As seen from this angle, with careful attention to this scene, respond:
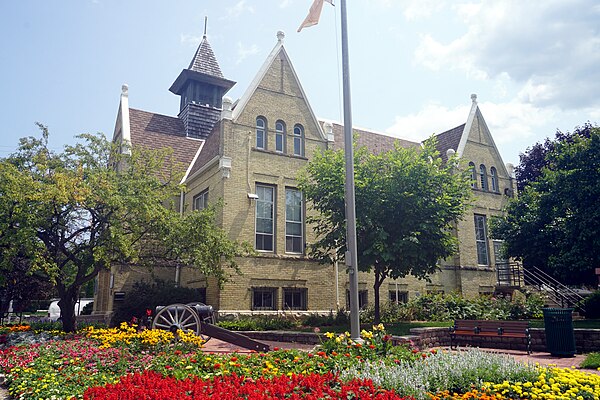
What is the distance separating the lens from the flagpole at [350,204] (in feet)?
37.5

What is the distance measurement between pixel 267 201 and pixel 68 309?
1074 centimetres

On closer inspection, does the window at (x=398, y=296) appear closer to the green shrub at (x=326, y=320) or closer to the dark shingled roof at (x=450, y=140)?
the green shrub at (x=326, y=320)

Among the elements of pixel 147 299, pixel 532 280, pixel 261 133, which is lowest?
pixel 147 299

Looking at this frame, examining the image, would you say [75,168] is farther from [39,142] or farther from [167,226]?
[167,226]

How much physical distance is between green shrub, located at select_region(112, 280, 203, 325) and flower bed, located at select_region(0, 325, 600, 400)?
972cm

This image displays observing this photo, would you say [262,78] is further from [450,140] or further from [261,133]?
[450,140]

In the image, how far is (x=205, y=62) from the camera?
36.2m

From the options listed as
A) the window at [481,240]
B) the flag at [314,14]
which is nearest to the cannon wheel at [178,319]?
the flag at [314,14]

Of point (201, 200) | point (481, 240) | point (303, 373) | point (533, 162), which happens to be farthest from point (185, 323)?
point (533, 162)

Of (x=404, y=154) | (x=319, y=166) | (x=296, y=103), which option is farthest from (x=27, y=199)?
(x=296, y=103)

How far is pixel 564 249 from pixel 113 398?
19369 mm

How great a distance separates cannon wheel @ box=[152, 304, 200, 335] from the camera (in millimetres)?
14148

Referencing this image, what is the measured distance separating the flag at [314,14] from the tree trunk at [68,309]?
11881 mm

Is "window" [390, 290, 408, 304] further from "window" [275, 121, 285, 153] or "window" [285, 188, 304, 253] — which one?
"window" [275, 121, 285, 153]
